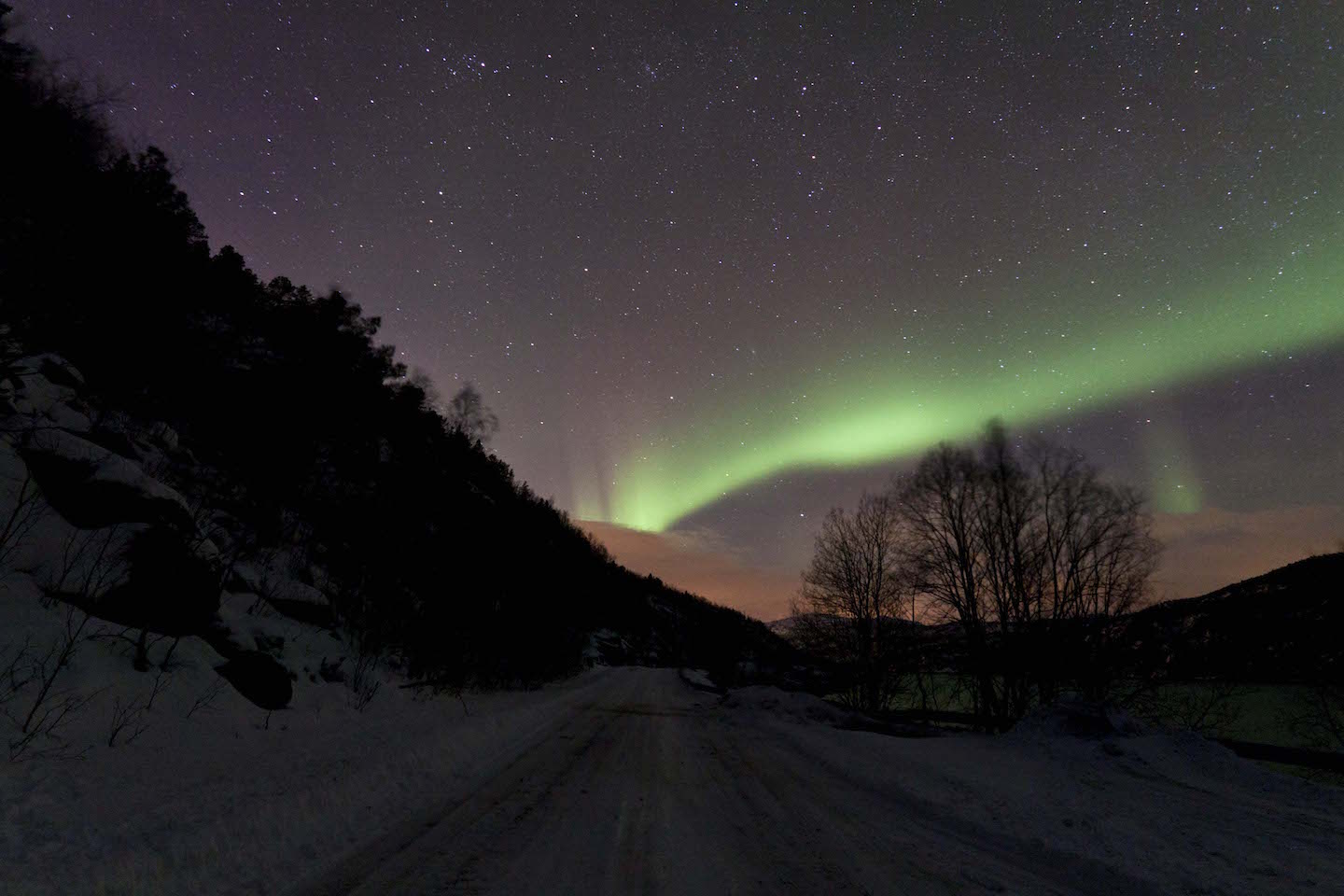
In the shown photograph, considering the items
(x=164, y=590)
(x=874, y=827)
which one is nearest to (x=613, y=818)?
(x=874, y=827)

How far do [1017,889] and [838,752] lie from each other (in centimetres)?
708

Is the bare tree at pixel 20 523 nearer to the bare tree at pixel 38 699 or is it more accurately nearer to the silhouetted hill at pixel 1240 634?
the bare tree at pixel 38 699

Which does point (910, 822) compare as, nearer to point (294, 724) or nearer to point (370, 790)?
point (370, 790)

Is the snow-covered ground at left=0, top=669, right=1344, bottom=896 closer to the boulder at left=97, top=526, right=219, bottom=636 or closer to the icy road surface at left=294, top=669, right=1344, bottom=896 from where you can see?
the icy road surface at left=294, top=669, right=1344, bottom=896

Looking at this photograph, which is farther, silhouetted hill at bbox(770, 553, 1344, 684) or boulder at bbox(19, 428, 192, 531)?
silhouetted hill at bbox(770, 553, 1344, 684)

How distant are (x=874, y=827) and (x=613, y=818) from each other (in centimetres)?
306

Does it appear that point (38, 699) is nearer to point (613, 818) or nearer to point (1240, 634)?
point (613, 818)

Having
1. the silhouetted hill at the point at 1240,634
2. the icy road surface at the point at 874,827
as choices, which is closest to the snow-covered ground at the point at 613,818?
the icy road surface at the point at 874,827

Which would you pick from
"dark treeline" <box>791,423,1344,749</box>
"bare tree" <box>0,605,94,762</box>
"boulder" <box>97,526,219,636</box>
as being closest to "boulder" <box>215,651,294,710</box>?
"boulder" <box>97,526,219,636</box>

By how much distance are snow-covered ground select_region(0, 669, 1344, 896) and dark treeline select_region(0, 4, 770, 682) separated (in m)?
6.49

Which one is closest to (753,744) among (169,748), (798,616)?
(169,748)

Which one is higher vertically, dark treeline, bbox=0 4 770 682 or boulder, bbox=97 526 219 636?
dark treeline, bbox=0 4 770 682

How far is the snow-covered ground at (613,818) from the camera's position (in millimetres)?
4129

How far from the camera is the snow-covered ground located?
4129 mm
